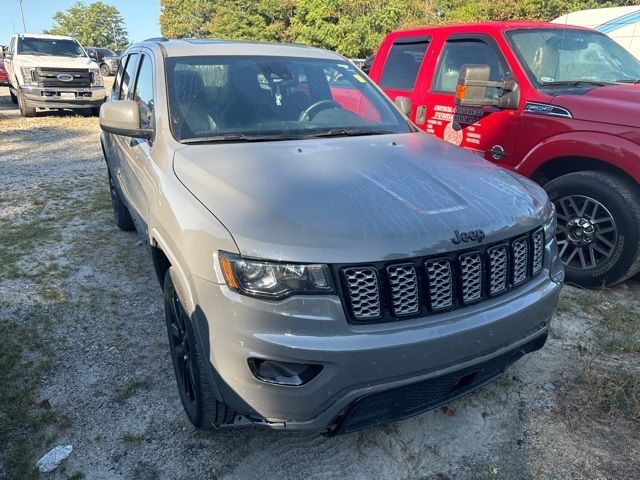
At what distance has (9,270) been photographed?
423 cm

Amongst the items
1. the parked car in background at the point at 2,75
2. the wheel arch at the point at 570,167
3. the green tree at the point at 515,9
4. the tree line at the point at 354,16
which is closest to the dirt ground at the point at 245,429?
the wheel arch at the point at 570,167

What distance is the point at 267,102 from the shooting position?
3123 mm

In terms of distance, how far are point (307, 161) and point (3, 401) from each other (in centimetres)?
209

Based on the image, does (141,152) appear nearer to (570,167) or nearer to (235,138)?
(235,138)

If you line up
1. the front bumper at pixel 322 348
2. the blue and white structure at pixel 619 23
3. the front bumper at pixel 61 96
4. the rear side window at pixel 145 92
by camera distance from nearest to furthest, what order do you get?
the front bumper at pixel 322 348 < the rear side window at pixel 145 92 < the blue and white structure at pixel 619 23 < the front bumper at pixel 61 96

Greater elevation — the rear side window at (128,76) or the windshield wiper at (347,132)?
the rear side window at (128,76)

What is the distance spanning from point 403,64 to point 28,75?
10595 mm

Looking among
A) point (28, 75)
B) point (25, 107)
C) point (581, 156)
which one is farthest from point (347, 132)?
point (25, 107)

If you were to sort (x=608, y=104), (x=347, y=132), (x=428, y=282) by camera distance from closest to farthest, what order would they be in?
(x=428, y=282)
(x=347, y=132)
(x=608, y=104)

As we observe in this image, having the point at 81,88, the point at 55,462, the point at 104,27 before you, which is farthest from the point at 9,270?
the point at 104,27

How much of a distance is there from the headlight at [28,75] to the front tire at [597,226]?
1239cm

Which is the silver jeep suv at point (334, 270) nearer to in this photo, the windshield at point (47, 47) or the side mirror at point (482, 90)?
the side mirror at point (482, 90)

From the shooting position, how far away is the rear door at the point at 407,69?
5051 mm

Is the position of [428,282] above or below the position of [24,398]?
above
